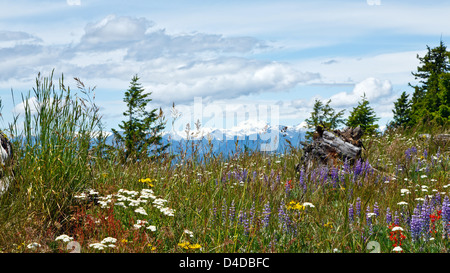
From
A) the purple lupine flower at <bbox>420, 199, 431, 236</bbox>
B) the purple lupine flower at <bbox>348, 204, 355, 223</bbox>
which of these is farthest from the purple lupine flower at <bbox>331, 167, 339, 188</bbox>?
the purple lupine flower at <bbox>420, 199, 431, 236</bbox>

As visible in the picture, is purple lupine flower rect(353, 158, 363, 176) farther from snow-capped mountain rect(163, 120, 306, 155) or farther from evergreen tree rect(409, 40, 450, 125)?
evergreen tree rect(409, 40, 450, 125)

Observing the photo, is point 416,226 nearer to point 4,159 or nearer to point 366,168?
point 366,168

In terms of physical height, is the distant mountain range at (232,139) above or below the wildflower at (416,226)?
above

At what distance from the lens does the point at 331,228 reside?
13.8 feet

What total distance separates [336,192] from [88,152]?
12.7 feet

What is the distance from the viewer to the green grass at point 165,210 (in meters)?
3.83

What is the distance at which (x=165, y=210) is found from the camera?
4270mm

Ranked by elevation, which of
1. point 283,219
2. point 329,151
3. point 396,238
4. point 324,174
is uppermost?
point 329,151

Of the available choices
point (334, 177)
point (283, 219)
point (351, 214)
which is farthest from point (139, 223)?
point (334, 177)

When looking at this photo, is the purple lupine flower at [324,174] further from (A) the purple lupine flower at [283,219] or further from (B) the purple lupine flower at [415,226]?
(B) the purple lupine flower at [415,226]

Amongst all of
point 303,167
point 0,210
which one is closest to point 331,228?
point 303,167

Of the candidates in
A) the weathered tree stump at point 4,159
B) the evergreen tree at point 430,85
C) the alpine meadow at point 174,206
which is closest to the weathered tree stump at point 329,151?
the alpine meadow at point 174,206
